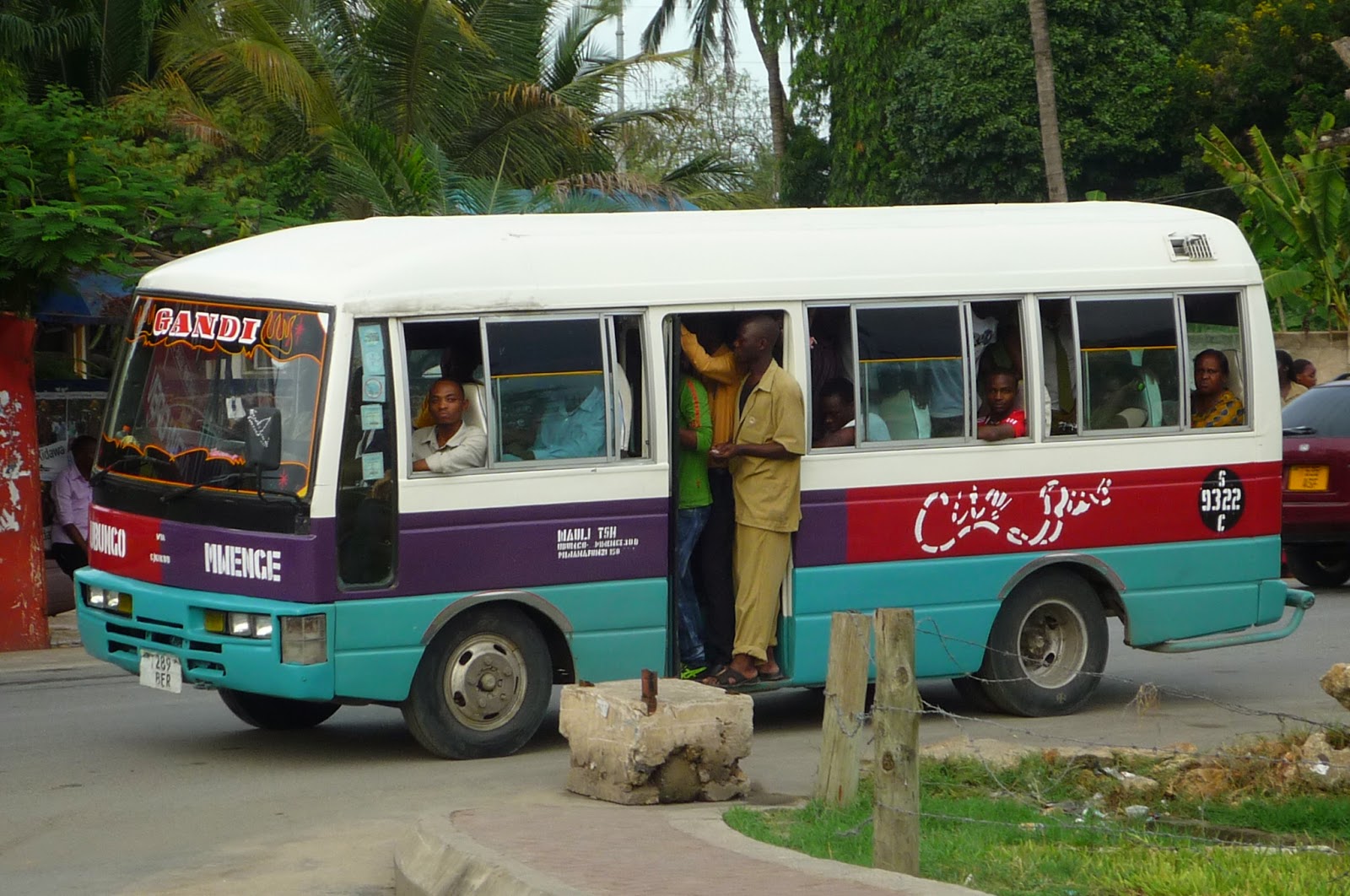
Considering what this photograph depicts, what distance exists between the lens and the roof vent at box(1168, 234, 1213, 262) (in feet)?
33.5

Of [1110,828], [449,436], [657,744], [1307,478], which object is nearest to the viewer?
[1110,828]

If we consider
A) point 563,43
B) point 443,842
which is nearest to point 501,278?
point 443,842

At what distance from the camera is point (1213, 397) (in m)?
10.3

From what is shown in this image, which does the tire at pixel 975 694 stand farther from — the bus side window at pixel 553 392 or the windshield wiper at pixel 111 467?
the windshield wiper at pixel 111 467

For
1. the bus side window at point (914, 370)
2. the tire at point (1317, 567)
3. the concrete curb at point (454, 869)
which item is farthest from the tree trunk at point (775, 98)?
the concrete curb at point (454, 869)

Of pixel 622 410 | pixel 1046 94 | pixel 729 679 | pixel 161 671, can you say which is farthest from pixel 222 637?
pixel 1046 94

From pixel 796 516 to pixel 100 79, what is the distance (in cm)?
1654

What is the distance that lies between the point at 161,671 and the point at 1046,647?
4762 mm

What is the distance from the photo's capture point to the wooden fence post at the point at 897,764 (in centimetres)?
576

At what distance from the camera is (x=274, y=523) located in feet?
26.2

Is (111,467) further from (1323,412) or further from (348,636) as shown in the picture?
(1323,412)

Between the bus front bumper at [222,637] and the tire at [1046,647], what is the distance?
147 inches

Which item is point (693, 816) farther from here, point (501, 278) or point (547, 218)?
point (547, 218)

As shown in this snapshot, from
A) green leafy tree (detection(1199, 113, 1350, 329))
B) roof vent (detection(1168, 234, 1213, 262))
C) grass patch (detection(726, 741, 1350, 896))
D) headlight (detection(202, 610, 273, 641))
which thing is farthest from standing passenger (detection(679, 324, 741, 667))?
green leafy tree (detection(1199, 113, 1350, 329))
